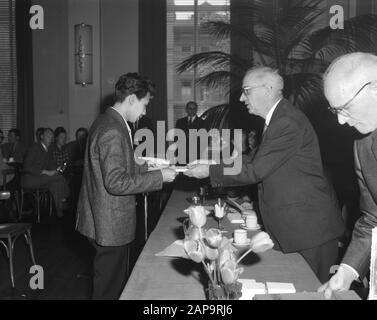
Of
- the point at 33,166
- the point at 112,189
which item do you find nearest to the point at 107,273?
the point at 112,189

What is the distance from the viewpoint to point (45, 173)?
23.1 ft

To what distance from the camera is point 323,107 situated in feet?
20.1

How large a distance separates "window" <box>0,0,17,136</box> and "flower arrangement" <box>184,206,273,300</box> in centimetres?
893

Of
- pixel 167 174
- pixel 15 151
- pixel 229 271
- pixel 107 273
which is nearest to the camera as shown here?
pixel 229 271

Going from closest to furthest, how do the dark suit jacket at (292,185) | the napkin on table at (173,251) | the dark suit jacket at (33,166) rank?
the napkin on table at (173,251), the dark suit jacket at (292,185), the dark suit jacket at (33,166)

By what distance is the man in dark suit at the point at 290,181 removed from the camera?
240 cm

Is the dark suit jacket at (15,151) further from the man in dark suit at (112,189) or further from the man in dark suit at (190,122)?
the man in dark suit at (112,189)


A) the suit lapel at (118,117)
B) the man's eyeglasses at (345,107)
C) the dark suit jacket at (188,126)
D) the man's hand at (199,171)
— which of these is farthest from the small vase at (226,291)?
the dark suit jacket at (188,126)

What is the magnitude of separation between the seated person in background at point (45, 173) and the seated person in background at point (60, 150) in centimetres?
29

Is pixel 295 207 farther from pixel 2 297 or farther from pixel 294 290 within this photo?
pixel 2 297

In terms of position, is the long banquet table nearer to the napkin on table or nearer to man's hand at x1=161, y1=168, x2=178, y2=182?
the napkin on table

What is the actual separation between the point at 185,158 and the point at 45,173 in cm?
226

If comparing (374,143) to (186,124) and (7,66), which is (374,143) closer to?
(186,124)

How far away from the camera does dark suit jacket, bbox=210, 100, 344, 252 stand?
2389 millimetres
